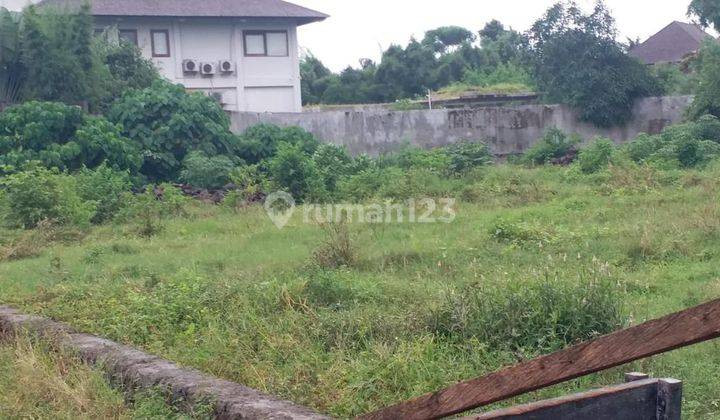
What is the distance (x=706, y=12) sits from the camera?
26.0 m

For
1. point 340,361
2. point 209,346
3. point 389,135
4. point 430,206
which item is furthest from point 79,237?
point 389,135

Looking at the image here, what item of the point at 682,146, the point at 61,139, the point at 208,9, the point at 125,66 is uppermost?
the point at 208,9

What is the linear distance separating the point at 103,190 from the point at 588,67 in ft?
38.1

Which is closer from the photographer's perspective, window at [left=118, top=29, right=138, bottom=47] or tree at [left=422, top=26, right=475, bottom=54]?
window at [left=118, top=29, right=138, bottom=47]

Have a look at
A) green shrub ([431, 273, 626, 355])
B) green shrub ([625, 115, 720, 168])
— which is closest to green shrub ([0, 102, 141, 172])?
green shrub ([625, 115, 720, 168])

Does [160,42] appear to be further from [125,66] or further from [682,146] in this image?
[682,146]

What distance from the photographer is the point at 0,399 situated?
16.8 feet

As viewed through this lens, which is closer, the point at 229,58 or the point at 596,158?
the point at 596,158

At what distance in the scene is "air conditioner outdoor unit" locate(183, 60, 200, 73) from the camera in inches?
1017

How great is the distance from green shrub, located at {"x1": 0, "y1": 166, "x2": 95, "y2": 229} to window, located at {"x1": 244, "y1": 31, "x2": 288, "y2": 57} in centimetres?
1480

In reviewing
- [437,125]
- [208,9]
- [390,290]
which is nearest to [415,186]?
[437,125]

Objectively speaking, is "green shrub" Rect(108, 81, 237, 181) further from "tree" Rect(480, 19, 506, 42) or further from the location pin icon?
"tree" Rect(480, 19, 506, 42)

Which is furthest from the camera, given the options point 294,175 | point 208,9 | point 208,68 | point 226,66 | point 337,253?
→ point 226,66

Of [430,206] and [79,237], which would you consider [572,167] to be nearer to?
[430,206]
